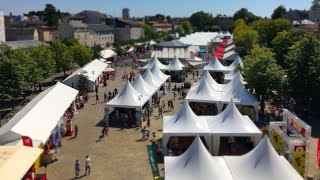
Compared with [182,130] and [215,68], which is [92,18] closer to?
[215,68]

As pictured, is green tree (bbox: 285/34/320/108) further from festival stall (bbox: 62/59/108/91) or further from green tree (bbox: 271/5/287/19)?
green tree (bbox: 271/5/287/19)

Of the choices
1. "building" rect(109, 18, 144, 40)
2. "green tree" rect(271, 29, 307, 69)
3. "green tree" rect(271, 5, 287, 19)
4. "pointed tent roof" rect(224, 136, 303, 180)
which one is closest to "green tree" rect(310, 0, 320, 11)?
"green tree" rect(271, 5, 287, 19)

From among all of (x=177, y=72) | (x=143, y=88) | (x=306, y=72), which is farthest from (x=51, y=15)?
(x=306, y=72)

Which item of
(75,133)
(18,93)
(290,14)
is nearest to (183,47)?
(18,93)

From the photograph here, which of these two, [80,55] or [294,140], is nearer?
[294,140]

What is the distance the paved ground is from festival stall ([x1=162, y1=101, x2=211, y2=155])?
149 cm

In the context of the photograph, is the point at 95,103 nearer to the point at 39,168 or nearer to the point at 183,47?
the point at 39,168

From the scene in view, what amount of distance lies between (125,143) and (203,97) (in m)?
7.69

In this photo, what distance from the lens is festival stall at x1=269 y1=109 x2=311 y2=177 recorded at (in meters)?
15.9

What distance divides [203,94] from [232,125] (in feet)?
24.6

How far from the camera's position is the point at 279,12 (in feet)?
429

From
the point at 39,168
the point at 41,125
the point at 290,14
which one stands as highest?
the point at 290,14

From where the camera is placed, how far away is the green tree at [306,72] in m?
25.7

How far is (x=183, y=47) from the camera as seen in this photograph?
63094mm
